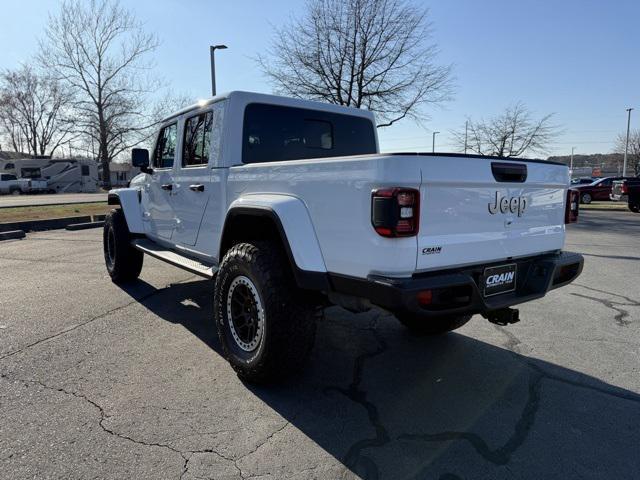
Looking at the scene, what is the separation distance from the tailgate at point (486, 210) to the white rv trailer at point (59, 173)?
4326 cm

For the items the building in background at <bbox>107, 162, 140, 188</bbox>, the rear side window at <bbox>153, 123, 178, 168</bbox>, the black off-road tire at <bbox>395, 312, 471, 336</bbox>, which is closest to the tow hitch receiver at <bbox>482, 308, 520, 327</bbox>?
the black off-road tire at <bbox>395, 312, 471, 336</bbox>

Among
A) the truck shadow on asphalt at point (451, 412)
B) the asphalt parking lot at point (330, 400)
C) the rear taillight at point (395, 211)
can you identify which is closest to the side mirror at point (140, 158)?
the asphalt parking lot at point (330, 400)

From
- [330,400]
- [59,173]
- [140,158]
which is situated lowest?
[330,400]

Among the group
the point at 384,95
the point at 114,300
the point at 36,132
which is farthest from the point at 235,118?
the point at 36,132

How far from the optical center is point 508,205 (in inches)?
114

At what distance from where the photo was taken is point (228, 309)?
3443mm

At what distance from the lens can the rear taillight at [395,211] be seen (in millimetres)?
2320

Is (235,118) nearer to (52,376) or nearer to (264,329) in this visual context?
(264,329)

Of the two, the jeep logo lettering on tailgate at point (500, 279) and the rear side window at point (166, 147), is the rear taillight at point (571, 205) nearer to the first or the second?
the jeep logo lettering on tailgate at point (500, 279)

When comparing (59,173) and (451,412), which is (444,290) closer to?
(451,412)

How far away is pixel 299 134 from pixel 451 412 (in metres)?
2.73

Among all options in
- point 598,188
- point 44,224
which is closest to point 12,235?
point 44,224

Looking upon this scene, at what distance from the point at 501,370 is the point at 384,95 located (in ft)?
47.7

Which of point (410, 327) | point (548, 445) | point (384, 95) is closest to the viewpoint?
point (548, 445)
